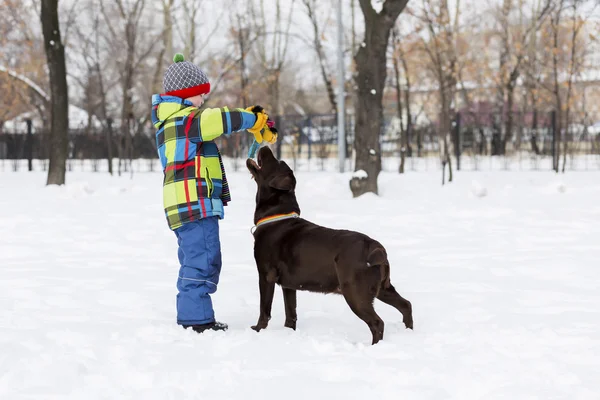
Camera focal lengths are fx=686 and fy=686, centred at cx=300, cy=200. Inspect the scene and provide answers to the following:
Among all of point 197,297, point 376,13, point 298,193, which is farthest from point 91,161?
point 197,297

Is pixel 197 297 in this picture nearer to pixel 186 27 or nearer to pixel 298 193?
pixel 298 193

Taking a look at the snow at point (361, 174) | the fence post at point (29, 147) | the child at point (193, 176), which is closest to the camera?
the child at point (193, 176)

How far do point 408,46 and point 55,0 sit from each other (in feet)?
43.6

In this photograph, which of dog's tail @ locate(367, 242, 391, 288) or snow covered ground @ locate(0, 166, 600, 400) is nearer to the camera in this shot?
snow covered ground @ locate(0, 166, 600, 400)

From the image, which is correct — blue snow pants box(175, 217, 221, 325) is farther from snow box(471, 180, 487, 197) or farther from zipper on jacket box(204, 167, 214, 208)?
snow box(471, 180, 487, 197)

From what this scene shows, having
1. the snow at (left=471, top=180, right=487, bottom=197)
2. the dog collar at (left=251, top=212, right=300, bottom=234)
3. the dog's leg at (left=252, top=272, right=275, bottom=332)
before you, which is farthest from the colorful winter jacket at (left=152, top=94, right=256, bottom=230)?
the snow at (left=471, top=180, right=487, bottom=197)

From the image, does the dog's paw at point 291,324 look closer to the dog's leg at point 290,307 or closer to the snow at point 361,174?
the dog's leg at point 290,307

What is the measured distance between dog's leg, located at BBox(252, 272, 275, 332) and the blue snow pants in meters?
0.30

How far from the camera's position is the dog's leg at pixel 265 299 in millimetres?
4242

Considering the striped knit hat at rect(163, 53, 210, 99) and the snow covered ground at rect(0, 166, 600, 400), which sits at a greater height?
the striped knit hat at rect(163, 53, 210, 99)

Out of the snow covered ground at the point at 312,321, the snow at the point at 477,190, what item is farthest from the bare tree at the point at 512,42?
the snow covered ground at the point at 312,321

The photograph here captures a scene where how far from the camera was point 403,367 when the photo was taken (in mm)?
3506

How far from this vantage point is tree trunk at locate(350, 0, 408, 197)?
40.9ft

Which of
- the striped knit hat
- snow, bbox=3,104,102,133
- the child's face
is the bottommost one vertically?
the child's face
